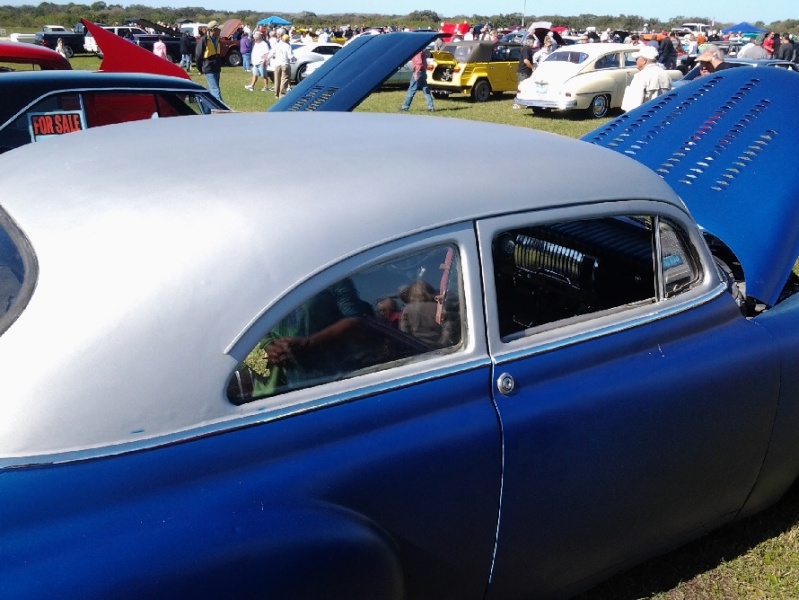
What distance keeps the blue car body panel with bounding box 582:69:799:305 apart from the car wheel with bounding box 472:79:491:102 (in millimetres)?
15369

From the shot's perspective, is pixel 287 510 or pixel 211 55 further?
pixel 211 55

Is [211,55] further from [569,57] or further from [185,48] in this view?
[185,48]

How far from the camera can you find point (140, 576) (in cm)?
150

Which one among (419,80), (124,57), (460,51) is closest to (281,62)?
(419,80)

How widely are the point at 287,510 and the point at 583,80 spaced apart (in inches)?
590

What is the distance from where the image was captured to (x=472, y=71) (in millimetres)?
18672

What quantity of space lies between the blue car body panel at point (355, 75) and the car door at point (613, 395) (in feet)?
9.00

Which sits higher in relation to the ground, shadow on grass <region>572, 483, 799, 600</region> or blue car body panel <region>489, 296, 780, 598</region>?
blue car body panel <region>489, 296, 780, 598</region>

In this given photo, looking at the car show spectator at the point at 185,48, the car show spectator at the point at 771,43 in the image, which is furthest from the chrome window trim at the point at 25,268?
the car show spectator at the point at 185,48

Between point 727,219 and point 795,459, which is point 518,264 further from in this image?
point 795,459

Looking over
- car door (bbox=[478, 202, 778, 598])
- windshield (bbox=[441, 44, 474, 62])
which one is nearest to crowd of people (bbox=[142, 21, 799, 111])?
windshield (bbox=[441, 44, 474, 62])

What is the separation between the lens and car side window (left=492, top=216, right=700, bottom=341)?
2.35 meters

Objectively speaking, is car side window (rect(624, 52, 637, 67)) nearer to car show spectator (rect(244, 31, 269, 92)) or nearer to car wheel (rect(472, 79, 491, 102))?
car wheel (rect(472, 79, 491, 102))

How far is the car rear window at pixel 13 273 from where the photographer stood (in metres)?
1.65
